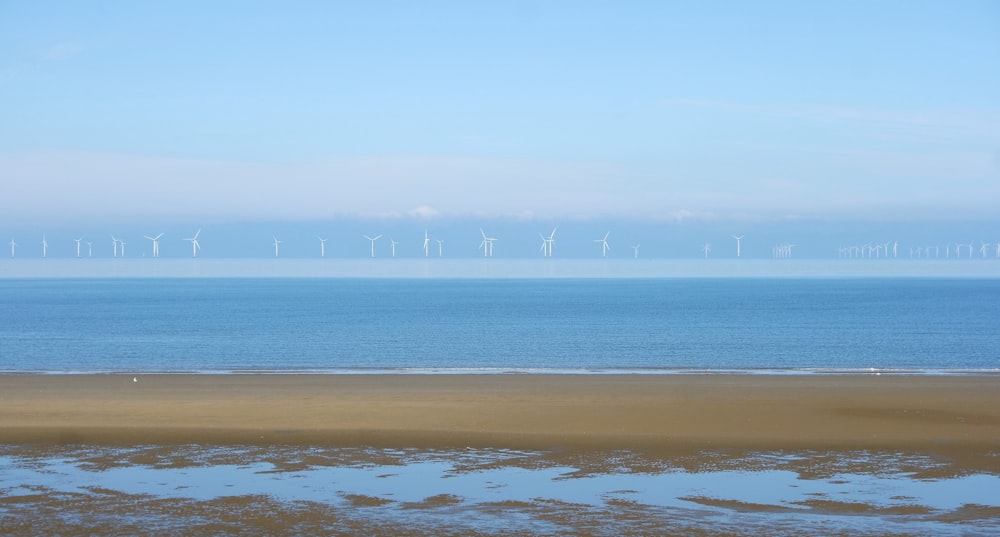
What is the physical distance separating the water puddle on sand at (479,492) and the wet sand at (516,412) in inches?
55.3

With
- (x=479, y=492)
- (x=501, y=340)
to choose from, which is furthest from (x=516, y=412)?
(x=501, y=340)

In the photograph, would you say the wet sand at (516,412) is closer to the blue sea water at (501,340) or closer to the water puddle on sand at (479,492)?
the water puddle on sand at (479,492)

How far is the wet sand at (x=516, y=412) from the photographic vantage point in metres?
20.1

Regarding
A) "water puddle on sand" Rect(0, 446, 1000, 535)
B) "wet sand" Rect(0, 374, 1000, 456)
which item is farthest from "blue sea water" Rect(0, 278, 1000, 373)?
"water puddle on sand" Rect(0, 446, 1000, 535)

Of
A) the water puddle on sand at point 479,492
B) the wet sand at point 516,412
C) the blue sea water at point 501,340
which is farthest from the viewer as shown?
the blue sea water at point 501,340

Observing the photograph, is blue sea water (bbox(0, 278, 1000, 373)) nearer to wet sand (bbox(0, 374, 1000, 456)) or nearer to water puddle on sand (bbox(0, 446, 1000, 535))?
wet sand (bbox(0, 374, 1000, 456))

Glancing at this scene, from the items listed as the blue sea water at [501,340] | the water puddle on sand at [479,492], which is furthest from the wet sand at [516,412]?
the blue sea water at [501,340]

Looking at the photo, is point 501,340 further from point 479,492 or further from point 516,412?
point 479,492

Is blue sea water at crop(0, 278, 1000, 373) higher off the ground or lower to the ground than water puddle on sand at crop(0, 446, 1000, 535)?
lower

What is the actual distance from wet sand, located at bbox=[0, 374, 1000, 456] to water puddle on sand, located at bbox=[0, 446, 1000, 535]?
1404 millimetres

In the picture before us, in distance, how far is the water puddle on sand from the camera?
13250mm

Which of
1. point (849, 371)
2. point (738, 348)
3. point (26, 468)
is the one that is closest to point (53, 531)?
point (26, 468)

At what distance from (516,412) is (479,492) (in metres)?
8.64

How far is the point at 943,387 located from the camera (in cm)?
2989
